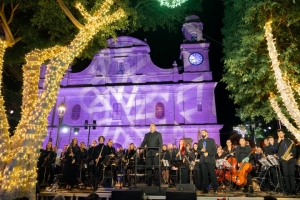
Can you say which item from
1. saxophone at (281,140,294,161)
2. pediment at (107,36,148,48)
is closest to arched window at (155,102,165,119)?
pediment at (107,36,148,48)

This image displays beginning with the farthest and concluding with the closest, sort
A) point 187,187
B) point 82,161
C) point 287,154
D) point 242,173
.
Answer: point 82,161 → point 242,173 → point 287,154 → point 187,187

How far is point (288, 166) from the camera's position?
7789 millimetres

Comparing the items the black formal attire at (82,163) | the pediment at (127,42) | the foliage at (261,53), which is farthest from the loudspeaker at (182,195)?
the pediment at (127,42)

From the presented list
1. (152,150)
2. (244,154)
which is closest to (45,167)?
(152,150)

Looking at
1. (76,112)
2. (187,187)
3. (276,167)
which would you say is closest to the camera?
(187,187)

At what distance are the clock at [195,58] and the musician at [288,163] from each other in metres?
20.1

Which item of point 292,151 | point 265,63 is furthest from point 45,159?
point 265,63

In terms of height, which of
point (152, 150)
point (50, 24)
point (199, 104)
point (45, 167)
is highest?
point (199, 104)

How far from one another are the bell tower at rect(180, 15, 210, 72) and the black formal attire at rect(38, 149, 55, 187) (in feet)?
65.6

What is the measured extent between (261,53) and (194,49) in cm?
1776

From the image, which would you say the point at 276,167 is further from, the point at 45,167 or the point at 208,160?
the point at 45,167

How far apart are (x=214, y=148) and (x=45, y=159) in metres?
6.80

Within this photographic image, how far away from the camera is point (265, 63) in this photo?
9828mm

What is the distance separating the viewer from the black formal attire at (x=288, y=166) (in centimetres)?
760
